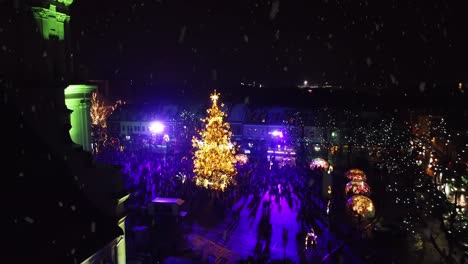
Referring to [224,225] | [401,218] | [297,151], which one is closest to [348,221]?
[401,218]

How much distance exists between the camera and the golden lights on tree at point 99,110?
40.7 m

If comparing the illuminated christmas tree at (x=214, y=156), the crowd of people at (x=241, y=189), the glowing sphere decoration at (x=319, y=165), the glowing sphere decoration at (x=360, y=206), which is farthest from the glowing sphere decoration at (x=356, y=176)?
the illuminated christmas tree at (x=214, y=156)

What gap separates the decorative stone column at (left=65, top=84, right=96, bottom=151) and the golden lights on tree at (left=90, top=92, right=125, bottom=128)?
2616 centimetres

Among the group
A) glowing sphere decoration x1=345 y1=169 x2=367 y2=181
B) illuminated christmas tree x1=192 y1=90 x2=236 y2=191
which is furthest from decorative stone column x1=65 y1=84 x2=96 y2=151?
glowing sphere decoration x1=345 y1=169 x2=367 y2=181

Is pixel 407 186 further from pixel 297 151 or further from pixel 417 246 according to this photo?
pixel 297 151

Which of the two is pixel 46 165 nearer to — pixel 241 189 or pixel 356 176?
pixel 241 189

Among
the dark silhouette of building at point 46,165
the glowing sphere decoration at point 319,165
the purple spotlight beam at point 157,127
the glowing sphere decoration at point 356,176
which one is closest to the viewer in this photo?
the dark silhouette of building at point 46,165

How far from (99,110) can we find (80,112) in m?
33.0

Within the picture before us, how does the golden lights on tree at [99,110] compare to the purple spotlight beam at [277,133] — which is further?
the golden lights on tree at [99,110]

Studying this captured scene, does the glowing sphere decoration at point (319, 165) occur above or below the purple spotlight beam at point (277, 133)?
below

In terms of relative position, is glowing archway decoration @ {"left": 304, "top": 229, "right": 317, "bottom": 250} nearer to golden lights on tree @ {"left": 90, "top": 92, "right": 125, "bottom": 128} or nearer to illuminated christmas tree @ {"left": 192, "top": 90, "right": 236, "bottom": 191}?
illuminated christmas tree @ {"left": 192, "top": 90, "right": 236, "bottom": 191}

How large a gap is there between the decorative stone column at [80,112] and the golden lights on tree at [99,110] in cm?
2616

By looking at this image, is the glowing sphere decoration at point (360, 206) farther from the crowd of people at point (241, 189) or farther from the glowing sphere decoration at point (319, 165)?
the glowing sphere decoration at point (319, 165)

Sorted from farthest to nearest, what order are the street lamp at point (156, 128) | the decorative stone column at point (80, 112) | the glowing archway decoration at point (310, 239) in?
the street lamp at point (156, 128)
the glowing archway decoration at point (310, 239)
the decorative stone column at point (80, 112)
